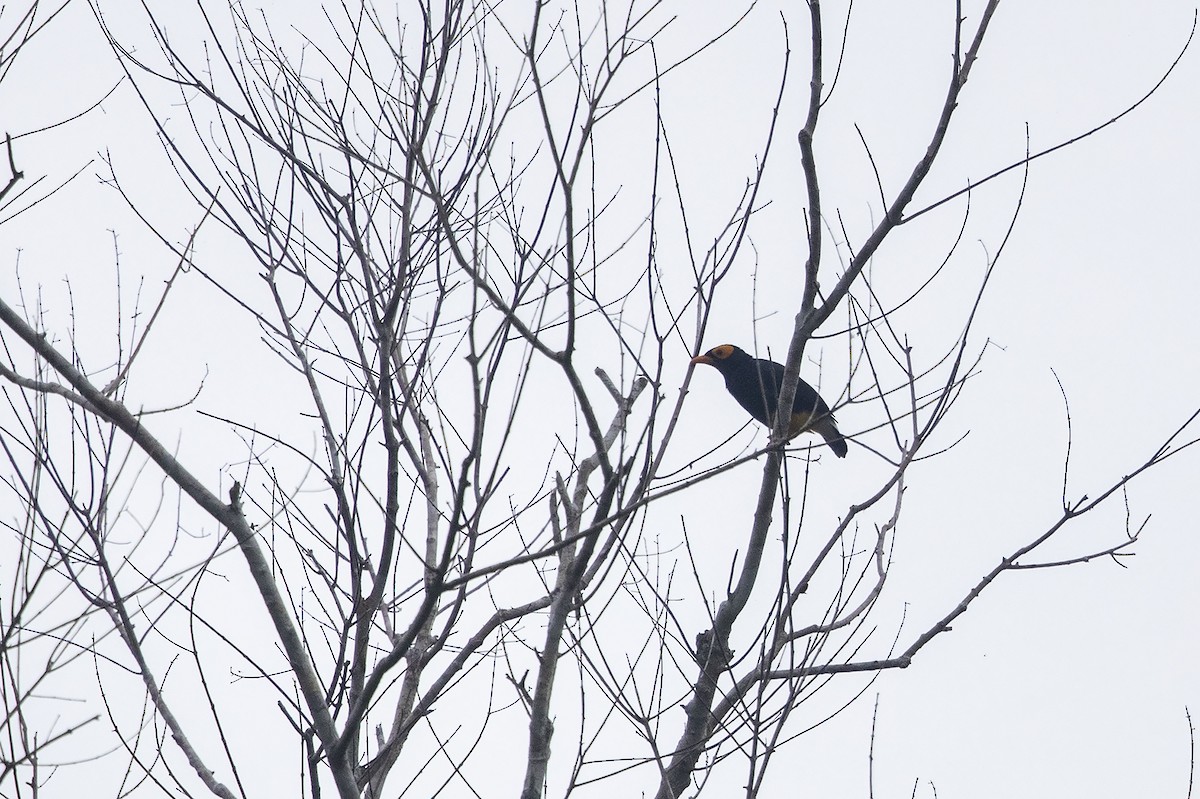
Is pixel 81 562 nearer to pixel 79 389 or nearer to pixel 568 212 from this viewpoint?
pixel 79 389

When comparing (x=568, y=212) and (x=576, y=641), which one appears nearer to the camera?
(x=568, y=212)

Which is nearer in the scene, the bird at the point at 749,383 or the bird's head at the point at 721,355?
the bird at the point at 749,383

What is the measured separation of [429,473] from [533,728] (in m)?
1.57

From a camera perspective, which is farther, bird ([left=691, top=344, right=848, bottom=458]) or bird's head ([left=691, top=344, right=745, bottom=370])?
bird's head ([left=691, top=344, right=745, bottom=370])

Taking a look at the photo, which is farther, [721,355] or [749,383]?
[721,355]

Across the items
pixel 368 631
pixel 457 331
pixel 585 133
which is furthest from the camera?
pixel 457 331

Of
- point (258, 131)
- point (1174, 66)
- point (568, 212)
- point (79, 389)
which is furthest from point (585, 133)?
point (1174, 66)

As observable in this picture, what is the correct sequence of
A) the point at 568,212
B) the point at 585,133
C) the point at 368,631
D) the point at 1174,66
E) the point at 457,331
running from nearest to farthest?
the point at 568,212, the point at 585,133, the point at 368,631, the point at 1174,66, the point at 457,331

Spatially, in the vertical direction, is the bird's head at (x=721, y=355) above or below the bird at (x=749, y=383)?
above

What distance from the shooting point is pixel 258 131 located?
2812mm

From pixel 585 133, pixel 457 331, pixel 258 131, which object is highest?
pixel 457 331

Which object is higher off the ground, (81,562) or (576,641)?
(81,562)

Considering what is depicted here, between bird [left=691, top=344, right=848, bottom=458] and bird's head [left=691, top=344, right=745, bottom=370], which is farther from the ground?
bird's head [left=691, top=344, right=745, bottom=370]

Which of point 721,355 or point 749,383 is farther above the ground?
point 721,355
